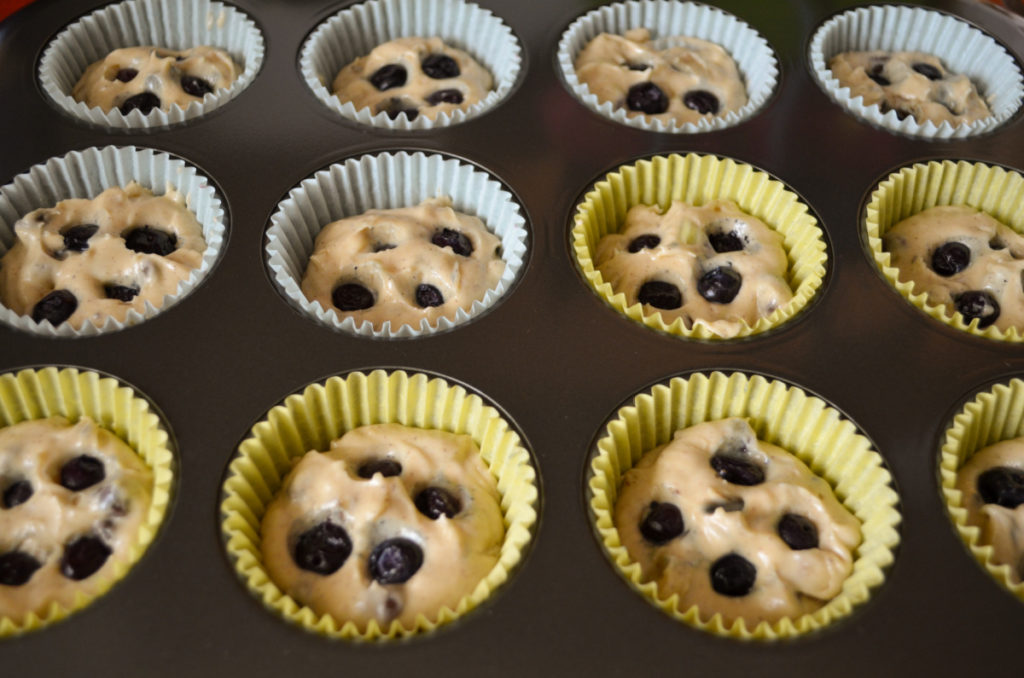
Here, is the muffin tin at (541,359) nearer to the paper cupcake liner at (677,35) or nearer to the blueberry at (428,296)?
the paper cupcake liner at (677,35)

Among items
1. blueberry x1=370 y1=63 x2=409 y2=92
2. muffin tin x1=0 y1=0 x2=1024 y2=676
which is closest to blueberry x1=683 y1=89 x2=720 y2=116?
muffin tin x1=0 y1=0 x2=1024 y2=676

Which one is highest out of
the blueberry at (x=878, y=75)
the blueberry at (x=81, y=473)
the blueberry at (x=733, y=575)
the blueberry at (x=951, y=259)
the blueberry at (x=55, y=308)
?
the blueberry at (x=878, y=75)

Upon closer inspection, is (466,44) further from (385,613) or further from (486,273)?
(385,613)

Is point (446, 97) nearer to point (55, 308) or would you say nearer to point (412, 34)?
point (412, 34)

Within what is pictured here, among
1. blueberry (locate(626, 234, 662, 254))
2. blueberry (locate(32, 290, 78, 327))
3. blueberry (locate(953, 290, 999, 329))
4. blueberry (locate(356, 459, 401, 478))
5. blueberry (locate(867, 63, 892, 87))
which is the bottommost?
blueberry (locate(356, 459, 401, 478))

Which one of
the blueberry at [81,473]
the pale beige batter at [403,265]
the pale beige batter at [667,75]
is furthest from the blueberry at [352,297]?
the pale beige batter at [667,75]

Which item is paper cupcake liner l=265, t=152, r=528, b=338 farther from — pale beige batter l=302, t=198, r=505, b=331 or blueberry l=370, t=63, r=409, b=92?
blueberry l=370, t=63, r=409, b=92

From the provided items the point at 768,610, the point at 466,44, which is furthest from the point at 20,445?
the point at 466,44
